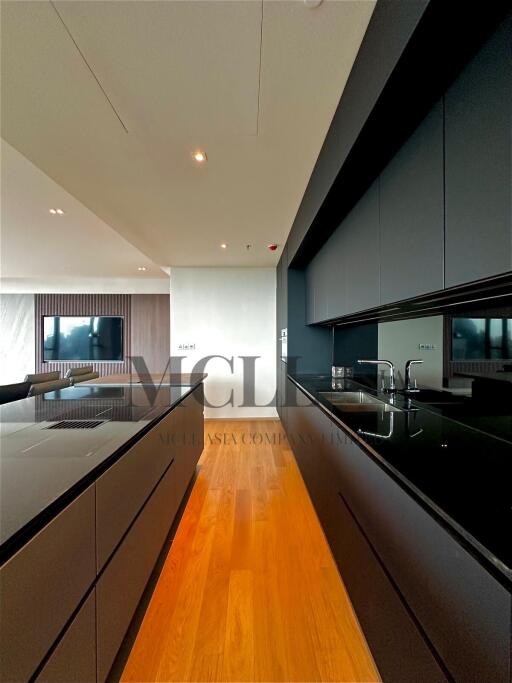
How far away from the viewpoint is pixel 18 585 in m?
0.60

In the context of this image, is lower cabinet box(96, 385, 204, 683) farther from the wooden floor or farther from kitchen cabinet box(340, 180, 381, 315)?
kitchen cabinet box(340, 180, 381, 315)

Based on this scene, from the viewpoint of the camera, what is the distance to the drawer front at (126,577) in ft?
3.01

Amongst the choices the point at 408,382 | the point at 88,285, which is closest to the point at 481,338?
the point at 408,382

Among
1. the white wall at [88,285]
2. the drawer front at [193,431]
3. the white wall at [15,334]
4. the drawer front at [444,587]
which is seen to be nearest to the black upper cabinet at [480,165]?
the drawer front at [444,587]

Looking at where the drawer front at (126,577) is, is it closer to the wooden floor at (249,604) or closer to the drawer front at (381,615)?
the wooden floor at (249,604)

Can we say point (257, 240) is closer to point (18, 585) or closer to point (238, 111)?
point (238, 111)

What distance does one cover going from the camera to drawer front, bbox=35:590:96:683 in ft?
2.26

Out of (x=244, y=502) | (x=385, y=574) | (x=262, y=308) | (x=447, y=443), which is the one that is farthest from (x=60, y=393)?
(x=262, y=308)

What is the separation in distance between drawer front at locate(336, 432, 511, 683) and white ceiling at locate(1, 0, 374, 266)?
62.2 inches

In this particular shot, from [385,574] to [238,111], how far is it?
79.0 inches

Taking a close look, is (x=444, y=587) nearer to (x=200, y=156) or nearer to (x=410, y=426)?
(x=410, y=426)

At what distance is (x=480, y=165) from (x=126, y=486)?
1.52m

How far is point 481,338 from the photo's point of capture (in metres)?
1.26

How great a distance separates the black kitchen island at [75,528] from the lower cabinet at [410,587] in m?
0.90
